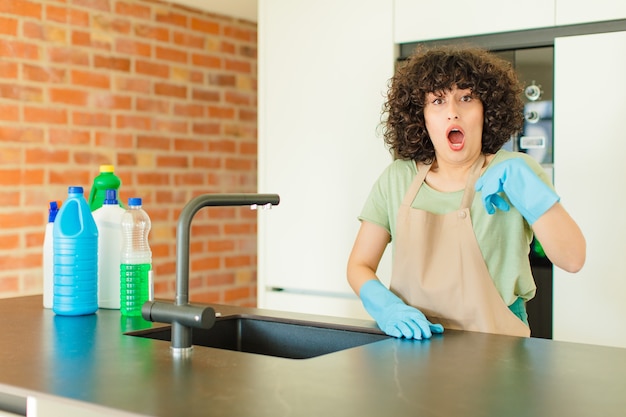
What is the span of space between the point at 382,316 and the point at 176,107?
2.39m

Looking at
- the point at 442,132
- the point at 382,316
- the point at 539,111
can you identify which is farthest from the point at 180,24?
the point at 382,316

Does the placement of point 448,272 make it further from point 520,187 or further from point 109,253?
point 109,253

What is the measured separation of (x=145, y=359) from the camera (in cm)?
137

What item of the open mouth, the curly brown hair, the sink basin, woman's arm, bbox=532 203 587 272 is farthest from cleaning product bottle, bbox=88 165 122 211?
woman's arm, bbox=532 203 587 272

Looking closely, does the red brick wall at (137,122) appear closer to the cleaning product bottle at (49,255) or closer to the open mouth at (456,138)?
the cleaning product bottle at (49,255)

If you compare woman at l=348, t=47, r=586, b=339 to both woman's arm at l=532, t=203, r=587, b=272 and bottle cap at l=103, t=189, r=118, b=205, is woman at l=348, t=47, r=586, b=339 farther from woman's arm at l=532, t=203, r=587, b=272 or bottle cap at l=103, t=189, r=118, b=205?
bottle cap at l=103, t=189, r=118, b=205

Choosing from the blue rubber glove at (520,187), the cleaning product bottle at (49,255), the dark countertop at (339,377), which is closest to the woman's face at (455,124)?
the blue rubber glove at (520,187)

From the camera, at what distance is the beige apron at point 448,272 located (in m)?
1.85

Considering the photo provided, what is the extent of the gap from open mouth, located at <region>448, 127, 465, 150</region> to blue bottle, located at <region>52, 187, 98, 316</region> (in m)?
0.88

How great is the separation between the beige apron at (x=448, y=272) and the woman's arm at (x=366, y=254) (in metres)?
0.06

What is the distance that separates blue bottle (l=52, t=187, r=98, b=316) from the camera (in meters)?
1.87

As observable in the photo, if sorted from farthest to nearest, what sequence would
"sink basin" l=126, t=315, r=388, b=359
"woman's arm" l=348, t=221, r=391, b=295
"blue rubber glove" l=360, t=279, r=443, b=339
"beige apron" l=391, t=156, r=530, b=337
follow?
"woman's arm" l=348, t=221, r=391, b=295 → "beige apron" l=391, t=156, r=530, b=337 → "sink basin" l=126, t=315, r=388, b=359 → "blue rubber glove" l=360, t=279, r=443, b=339

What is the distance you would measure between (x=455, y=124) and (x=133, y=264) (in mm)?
831

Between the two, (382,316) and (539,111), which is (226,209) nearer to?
(539,111)
